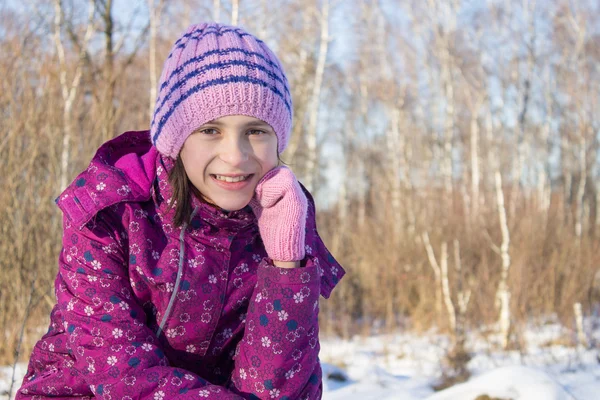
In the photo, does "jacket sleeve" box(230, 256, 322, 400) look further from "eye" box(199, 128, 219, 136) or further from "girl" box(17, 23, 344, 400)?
"eye" box(199, 128, 219, 136)

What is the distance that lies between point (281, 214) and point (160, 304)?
1.18 feet

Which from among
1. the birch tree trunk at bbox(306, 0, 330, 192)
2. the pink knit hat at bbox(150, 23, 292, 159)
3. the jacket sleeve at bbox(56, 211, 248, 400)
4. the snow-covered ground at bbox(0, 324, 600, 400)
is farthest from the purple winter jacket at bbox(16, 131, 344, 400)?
the birch tree trunk at bbox(306, 0, 330, 192)

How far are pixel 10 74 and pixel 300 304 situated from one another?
3.23 metres

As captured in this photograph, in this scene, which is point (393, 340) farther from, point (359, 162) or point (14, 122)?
point (359, 162)

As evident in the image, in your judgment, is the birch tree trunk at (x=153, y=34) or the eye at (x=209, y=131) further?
the birch tree trunk at (x=153, y=34)

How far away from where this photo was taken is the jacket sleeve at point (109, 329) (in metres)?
1.32

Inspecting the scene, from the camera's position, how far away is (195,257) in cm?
148

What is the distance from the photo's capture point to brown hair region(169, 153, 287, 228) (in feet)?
4.83

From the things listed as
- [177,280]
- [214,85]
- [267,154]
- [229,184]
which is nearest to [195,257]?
[177,280]

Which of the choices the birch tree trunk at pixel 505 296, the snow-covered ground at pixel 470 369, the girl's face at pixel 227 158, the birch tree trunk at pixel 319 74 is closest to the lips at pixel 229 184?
the girl's face at pixel 227 158

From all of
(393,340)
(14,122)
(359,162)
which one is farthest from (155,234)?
(359,162)

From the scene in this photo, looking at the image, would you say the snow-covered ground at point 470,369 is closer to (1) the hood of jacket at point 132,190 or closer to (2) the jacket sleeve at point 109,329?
(1) the hood of jacket at point 132,190

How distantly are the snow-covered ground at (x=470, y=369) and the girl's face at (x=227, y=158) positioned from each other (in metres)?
1.76

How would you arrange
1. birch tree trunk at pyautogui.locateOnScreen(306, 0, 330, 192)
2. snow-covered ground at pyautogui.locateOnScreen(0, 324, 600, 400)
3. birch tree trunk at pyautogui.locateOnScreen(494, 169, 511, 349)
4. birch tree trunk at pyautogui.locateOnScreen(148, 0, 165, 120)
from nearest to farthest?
snow-covered ground at pyautogui.locateOnScreen(0, 324, 600, 400), birch tree trunk at pyautogui.locateOnScreen(494, 169, 511, 349), birch tree trunk at pyautogui.locateOnScreen(148, 0, 165, 120), birch tree trunk at pyautogui.locateOnScreen(306, 0, 330, 192)
